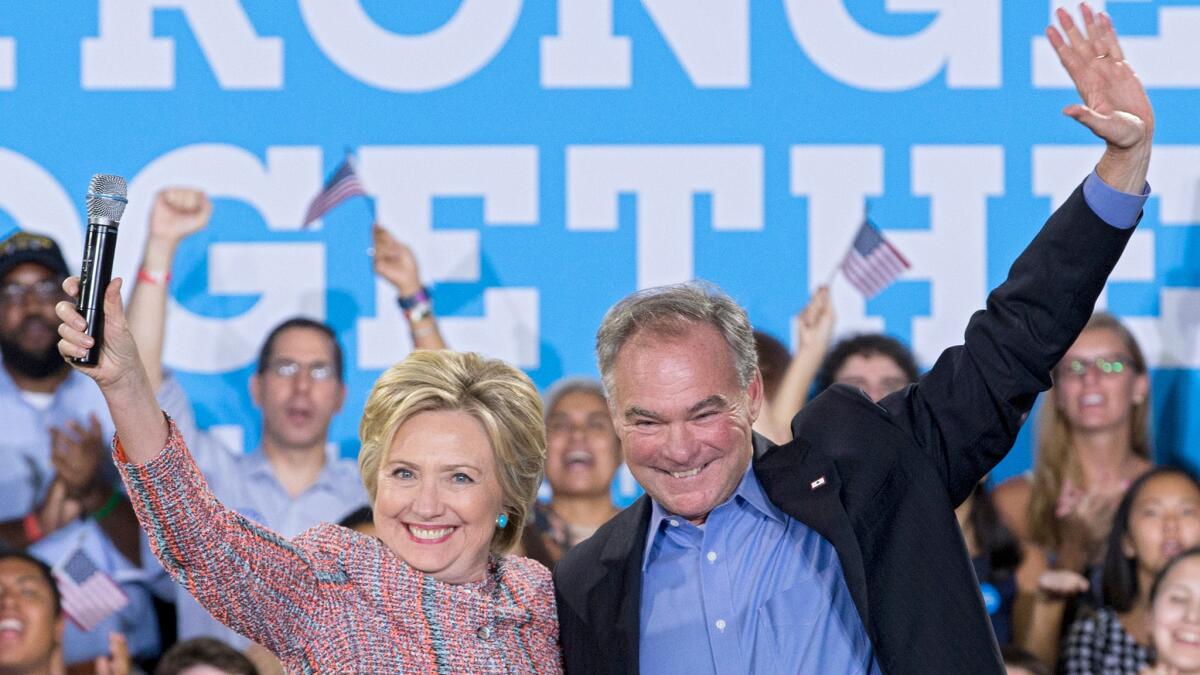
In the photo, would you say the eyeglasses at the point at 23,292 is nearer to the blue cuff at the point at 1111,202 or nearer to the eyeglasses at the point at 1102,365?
the eyeglasses at the point at 1102,365

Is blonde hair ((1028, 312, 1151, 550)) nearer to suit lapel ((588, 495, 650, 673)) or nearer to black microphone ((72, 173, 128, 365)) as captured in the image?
suit lapel ((588, 495, 650, 673))

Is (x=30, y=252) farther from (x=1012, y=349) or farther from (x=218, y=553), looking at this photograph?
(x=1012, y=349)

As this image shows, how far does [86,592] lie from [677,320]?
2999 millimetres

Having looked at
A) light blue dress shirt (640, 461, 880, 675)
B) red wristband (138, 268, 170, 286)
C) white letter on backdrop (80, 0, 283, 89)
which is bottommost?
light blue dress shirt (640, 461, 880, 675)

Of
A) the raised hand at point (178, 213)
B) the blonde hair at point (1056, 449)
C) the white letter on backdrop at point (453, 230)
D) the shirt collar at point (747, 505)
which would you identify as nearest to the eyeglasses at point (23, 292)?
the raised hand at point (178, 213)

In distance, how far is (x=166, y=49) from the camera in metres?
4.99

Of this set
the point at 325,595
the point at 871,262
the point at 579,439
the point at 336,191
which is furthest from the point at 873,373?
the point at 325,595

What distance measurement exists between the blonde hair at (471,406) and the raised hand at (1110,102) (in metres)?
0.94

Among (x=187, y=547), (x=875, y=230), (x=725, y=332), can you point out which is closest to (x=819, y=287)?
(x=875, y=230)

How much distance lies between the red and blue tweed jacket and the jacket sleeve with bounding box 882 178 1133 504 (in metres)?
0.73

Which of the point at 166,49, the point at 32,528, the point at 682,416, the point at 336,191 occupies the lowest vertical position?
the point at 32,528

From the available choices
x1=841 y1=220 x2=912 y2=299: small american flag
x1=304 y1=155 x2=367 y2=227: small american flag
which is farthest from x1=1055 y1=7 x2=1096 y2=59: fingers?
x1=304 y1=155 x2=367 y2=227: small american flag

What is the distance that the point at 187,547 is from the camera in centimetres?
199

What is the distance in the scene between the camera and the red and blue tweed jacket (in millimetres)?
1981
